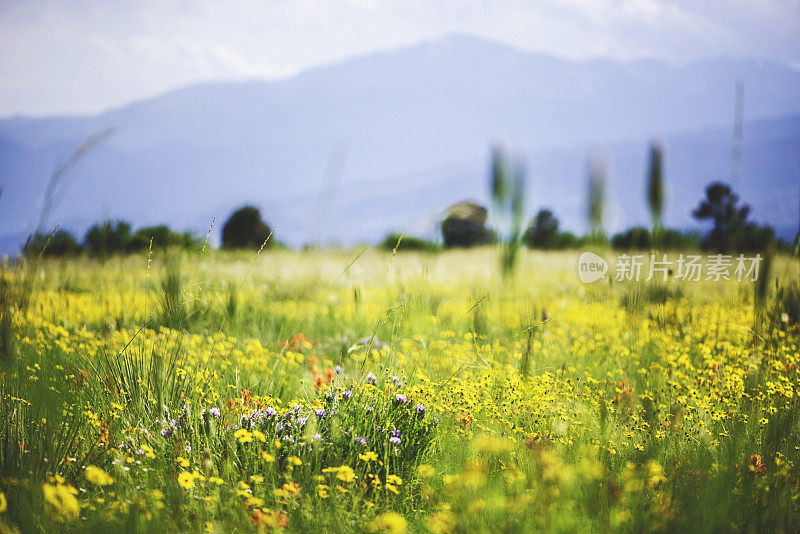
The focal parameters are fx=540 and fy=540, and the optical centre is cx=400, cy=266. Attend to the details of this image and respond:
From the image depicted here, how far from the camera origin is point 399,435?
2.37m

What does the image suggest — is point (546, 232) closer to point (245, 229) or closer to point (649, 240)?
point (649, 240)

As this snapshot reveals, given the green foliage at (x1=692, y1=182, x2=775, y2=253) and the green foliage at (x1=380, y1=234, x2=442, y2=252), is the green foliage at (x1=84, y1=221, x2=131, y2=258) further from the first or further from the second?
the green foliage at (x1=692, y1=182, x2=775, y2=253)

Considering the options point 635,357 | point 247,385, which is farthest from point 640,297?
point 247,385

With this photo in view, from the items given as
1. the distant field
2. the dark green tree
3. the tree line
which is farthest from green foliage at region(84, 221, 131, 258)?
the dark green tree

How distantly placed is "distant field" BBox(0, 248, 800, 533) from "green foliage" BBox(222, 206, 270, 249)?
363 inches

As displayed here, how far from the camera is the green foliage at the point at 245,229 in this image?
44.5ft

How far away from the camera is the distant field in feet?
6.46

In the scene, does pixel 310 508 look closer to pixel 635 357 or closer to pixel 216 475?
pixel 216 475

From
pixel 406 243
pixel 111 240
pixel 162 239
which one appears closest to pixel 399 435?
pixel 162 239

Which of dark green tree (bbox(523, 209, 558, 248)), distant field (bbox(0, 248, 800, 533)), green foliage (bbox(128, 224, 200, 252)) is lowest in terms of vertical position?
distant field (bbox(0, 248, 800, 533))

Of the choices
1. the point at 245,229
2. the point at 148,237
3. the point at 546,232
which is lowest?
the point at 148,237

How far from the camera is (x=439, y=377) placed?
125 inches

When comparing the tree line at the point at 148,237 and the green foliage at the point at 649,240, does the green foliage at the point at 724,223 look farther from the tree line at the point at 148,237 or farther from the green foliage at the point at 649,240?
the tree line at the point at 148,237

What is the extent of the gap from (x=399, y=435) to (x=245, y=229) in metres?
12.0
